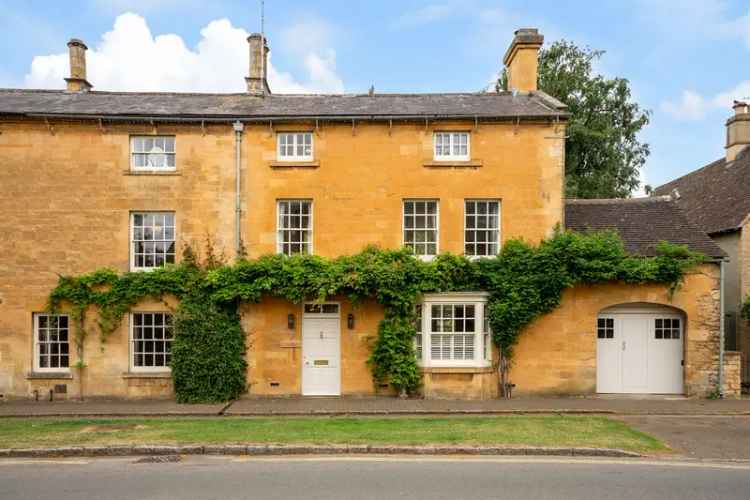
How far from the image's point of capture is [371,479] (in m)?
7.71

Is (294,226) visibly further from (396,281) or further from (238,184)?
(396,281)

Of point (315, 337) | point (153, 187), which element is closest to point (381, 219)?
point (315, 337)

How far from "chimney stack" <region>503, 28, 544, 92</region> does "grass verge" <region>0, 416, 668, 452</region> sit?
1113 cm

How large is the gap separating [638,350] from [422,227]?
7655mm

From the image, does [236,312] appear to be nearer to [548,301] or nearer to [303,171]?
[303,171]

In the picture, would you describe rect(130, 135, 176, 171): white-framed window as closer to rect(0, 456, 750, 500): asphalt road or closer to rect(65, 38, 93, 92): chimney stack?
rect(65, 38, 93, 92): chimney stack

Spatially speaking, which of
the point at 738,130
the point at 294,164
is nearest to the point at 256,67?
the point at 294,164

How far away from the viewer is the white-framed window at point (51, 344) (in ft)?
49.9

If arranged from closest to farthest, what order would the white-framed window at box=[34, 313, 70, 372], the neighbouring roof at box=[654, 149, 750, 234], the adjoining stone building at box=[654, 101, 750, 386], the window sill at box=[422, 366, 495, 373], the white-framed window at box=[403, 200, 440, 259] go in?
the window sill at box=[422, 366, 495, 373]
the white-framed window at box=[34, 313, 70, 372]
the white-framed window at box=[403, 200, 440, 259]
the adjoining stone building at box=[654, 101, 750, 386]
the neighbouring roof at box=[654, 149, 750, 234]

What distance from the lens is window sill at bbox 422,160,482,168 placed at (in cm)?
1534

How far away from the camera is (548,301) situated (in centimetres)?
1466

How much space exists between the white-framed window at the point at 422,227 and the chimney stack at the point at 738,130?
16.9 metres

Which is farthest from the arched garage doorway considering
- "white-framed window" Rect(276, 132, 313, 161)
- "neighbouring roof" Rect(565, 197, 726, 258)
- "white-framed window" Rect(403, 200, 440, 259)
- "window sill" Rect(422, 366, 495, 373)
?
"white-framed window" Rect(276, 132, 313, 161)

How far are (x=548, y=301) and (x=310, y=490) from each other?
9696 mm
